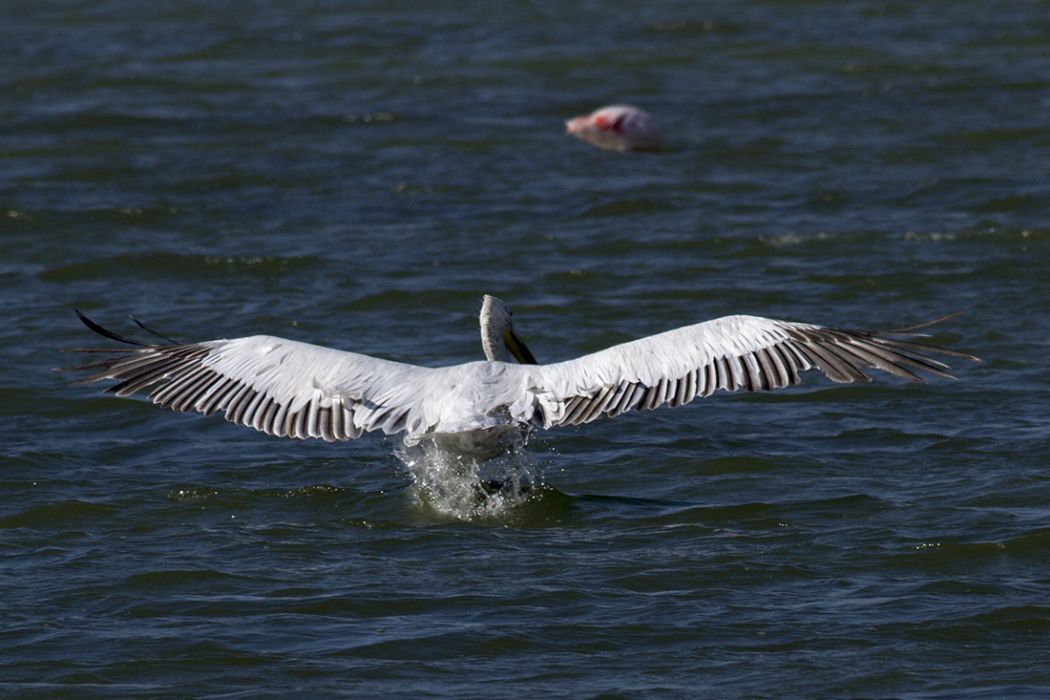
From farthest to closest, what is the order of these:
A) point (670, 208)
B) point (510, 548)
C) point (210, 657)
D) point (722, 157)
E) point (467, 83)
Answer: point (467, 83), point (722, 157), point (670, 208), point (510, 548), point (210, 657)

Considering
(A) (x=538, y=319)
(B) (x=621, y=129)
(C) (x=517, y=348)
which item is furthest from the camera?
(B) (x=621, y=129)

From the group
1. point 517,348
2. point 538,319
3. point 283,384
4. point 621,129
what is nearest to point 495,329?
point 517,348

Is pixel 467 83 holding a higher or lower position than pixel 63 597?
higher

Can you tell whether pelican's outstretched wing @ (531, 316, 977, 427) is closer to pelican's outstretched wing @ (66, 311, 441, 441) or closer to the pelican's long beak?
pelican's outstretched wing @ (66, 311, 441, 441)

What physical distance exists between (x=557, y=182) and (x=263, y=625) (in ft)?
25.5

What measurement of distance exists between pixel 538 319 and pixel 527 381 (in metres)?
3.17

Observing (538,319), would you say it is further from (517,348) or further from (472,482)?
(472,482)

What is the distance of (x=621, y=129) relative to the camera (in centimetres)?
1422

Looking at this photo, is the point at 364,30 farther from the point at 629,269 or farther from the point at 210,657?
the point at 210,657

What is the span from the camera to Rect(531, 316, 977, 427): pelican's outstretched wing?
7191mm

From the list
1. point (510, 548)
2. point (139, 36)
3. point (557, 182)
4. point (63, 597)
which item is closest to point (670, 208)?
point (557, 182)

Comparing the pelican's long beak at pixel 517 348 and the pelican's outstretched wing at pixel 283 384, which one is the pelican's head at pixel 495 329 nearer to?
the pelican's long beak at pixel 517 348

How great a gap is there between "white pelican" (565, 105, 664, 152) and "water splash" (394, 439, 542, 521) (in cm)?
683

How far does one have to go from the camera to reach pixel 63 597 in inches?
253
